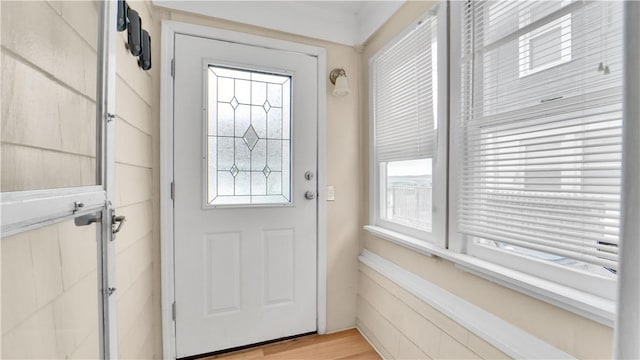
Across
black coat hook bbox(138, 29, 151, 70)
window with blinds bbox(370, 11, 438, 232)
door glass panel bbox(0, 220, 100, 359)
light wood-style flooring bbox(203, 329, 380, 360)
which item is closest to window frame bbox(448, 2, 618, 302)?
window with blinds bbox(370, 11, 438, 232)

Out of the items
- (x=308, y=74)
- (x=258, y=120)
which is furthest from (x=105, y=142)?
(x=308, y=74)

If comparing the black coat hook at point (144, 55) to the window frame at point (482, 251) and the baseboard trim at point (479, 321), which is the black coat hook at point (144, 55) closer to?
the window frame at point (482, 251)

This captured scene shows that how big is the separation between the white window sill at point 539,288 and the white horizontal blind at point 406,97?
0.55m

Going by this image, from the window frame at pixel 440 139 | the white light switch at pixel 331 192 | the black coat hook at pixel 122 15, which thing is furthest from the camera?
the white light switch at pixel 331 192

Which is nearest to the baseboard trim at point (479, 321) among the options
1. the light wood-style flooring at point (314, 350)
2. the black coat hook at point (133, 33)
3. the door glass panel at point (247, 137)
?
the light wood-style flooring at point (314, 350)

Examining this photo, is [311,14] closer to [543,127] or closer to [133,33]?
[133,33]

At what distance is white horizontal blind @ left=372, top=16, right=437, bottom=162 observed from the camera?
1.41 m

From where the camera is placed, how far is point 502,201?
3.39 ft

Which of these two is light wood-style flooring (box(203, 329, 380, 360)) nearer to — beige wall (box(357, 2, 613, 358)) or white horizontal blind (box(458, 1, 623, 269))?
beige wall (box(357, 2, 613, 358))

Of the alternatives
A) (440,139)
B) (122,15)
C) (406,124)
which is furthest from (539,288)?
(122,15)

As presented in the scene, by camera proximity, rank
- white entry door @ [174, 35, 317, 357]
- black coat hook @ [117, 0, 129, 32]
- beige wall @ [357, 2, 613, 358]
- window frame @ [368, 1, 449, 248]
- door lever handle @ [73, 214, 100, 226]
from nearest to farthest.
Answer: door lever handle @ [73, 214, 100, 226] → beige wall @ [357, 2, 613, 358] → black coat hook @ [117, 0, 129, 32] → window frame @ [368, 1, 449, 248] → white entry door @ [174, 35, 317, 357]

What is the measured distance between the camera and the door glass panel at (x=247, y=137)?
166 cm

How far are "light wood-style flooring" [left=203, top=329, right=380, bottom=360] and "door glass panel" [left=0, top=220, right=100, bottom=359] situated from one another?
110cm

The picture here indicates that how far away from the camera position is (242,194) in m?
1.72
